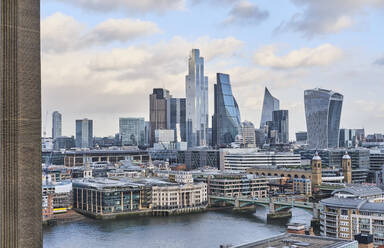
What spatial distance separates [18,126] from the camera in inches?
882

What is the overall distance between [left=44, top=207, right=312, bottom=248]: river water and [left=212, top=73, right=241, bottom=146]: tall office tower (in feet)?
330

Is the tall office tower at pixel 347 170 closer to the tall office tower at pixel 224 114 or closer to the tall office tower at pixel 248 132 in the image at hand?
the tall office tower at pixel 224 114

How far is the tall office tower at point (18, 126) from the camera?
22078 mm

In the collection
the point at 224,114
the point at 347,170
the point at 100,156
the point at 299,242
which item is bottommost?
the point at 299,242

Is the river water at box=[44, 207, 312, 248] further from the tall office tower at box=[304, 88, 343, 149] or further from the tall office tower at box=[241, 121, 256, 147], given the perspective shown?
the tall office tower at box=[241, 121, 256, 147]

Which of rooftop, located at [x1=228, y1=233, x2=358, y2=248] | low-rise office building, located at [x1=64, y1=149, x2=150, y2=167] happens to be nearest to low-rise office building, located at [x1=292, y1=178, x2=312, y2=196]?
rooftop, located at [x1=228, y1=233, x2=358, y2=248]

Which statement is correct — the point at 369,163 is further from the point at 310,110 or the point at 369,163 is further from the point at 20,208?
the point at 20,208

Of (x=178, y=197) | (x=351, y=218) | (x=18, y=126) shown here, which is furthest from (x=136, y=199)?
(x=18, y=126)

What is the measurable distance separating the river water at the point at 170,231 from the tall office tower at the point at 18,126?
63.1ft

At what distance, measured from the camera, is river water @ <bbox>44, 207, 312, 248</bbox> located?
42081 mm

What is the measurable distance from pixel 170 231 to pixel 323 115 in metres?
96.6

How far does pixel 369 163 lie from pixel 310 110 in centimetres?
3945

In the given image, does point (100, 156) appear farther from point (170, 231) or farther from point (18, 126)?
point (18, 126)

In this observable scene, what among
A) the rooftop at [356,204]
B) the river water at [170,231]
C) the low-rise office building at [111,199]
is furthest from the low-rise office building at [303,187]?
the rooftop at [356,204]
